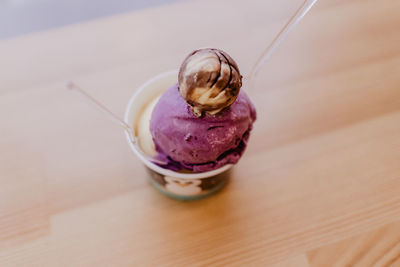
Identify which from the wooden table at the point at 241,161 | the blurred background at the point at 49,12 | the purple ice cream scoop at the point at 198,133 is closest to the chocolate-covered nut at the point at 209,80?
the purple ice cream scoop at the point at 198,133

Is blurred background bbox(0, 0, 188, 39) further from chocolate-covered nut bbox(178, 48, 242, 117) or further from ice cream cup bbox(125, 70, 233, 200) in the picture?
chocolate-covered nut bbox(178, 48, 242, 117)

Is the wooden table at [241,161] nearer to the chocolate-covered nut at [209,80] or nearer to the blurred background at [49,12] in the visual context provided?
the blurred background at [49,12]

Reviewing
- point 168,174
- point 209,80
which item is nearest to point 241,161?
point 168,174

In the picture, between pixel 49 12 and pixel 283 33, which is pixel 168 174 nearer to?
pixel 283 33

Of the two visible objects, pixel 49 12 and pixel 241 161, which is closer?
pixel 241 161

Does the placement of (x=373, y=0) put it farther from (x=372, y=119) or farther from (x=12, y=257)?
(x=12, y=257)

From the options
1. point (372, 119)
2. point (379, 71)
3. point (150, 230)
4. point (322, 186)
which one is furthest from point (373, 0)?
point (150, 230)

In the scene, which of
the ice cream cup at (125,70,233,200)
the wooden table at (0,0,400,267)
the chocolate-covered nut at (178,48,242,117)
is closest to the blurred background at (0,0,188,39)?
the wooden table at (0,0,400,267)
